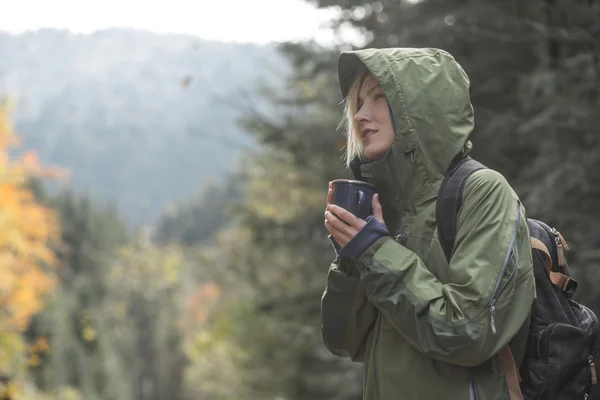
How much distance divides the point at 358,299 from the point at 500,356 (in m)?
0.49

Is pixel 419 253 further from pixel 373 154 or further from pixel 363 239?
pixel 373 154

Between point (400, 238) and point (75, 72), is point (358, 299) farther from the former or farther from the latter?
point (75, 72)

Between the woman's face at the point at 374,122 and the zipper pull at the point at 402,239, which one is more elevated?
the woman's face at the point at 374,122

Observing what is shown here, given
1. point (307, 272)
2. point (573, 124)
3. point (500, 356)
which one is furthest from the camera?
point (307, 272)

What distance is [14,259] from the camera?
26.7 metres

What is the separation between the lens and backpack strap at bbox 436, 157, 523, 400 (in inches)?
78.0

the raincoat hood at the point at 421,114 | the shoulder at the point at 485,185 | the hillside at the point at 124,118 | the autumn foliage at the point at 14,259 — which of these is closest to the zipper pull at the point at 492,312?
the shoulder at the point at 485,185

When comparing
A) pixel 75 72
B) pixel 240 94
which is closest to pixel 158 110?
pixel 75 72

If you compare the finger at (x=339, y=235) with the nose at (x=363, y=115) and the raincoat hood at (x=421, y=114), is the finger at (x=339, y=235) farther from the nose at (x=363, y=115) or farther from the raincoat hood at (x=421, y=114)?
the nose at (x=363, y=115)

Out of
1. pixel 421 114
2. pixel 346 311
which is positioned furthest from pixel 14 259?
pixel 421 114

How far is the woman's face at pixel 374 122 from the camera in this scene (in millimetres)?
2170

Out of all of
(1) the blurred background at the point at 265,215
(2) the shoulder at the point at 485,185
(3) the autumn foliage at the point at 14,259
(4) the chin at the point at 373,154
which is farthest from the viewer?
(3) the autumn foliage at the point at 14,259

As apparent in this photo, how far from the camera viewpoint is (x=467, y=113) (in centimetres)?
213

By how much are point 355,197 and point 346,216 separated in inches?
3.3
